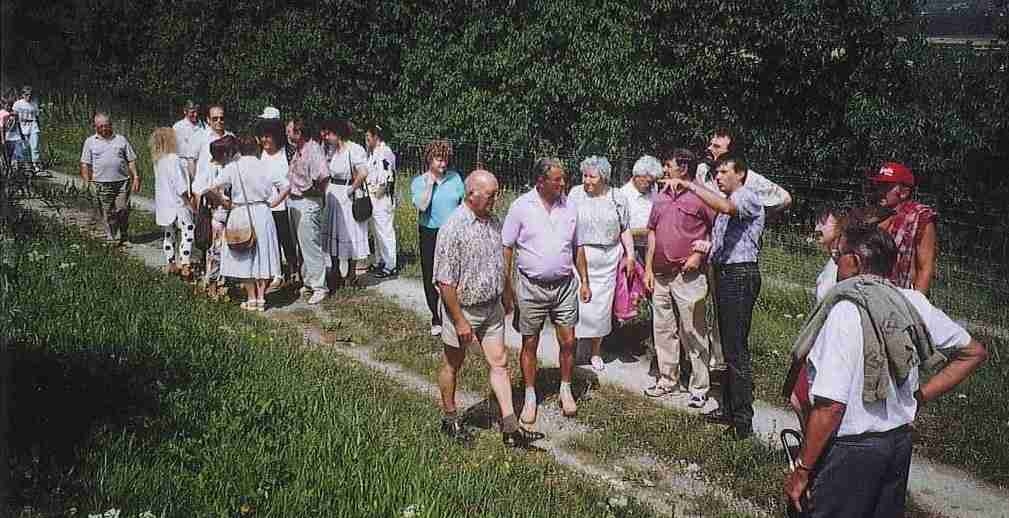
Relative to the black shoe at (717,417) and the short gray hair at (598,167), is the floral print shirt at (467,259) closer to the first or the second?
the short gray hair at (598,167)

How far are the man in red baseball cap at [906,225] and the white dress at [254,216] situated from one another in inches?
234

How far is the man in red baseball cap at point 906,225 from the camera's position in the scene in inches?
214

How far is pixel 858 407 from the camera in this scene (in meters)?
3.66

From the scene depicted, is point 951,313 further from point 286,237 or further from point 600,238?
point 286,237

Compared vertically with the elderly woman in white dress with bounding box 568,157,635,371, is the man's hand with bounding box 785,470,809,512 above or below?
below

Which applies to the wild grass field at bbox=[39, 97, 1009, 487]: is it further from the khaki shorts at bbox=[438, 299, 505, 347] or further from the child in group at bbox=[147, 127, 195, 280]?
the khaki shorts at bbox=[438, 299, 505, 347]

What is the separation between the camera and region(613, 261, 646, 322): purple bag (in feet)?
26.6

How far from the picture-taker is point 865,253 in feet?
12.1

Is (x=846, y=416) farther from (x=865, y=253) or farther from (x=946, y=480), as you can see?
(x=946, y=480)

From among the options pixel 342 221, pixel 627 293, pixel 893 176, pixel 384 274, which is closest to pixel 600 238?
pixel 627 293

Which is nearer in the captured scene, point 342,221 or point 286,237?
point 286,237

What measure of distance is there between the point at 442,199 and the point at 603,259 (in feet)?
5.81

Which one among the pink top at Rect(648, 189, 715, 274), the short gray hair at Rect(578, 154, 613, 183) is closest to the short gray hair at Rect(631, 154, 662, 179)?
the short gray hair at Rect(578, 154, 613, 183)

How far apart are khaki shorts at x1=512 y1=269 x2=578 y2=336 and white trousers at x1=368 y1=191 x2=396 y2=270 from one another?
4.89m
